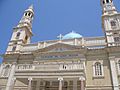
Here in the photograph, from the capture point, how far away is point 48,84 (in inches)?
894

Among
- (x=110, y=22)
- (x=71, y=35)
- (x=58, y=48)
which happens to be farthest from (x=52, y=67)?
(x=71, y=35)

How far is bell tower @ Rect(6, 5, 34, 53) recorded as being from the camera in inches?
1150

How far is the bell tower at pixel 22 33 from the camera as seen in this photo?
1150 inches

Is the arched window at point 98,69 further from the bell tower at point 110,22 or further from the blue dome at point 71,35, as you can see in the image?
the blue dome at point 71,35

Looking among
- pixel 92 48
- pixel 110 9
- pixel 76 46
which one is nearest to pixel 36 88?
pixel 76 46

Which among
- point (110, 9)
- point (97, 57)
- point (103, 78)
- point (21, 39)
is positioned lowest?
point (103, 78)

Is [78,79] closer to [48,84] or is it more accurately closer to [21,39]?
[48,84]

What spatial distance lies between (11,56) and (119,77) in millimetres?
17333

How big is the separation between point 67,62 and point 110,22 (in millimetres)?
10552

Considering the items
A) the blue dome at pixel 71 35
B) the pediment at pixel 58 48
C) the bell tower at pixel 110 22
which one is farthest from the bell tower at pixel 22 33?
the bell tower at pixel 110 22

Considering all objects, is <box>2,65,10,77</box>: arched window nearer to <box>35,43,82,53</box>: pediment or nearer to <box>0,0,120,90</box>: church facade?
<box>0,0,120,90</box>: church facade

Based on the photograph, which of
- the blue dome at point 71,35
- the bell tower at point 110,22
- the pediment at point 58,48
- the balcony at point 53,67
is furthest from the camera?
the blue dome at point 71,35

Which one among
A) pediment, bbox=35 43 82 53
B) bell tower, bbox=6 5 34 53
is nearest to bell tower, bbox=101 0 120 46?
pediment, bbox=35 43 82 53

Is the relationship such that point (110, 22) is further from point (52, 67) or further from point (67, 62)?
point (52, 67)
